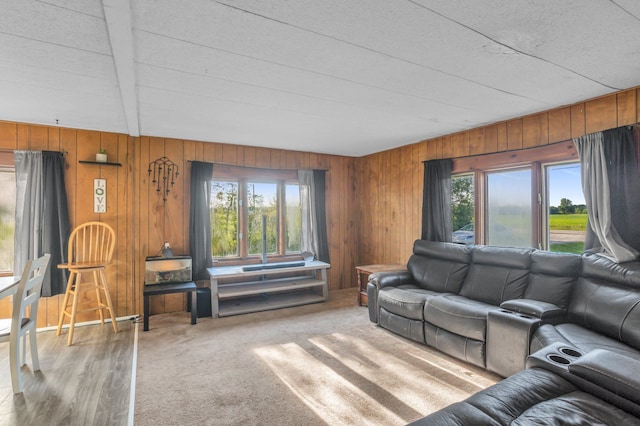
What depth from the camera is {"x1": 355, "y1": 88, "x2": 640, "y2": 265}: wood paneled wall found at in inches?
112

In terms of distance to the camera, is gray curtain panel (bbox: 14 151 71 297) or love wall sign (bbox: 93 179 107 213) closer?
gray curtain panel (bbox: 14 151 71 297)

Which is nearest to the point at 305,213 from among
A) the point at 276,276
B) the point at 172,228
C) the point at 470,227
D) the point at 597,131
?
the point at 276,276

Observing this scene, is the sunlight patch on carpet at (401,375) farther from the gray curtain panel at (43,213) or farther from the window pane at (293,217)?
the gray curtain panel at (43,213)

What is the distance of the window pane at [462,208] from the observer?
13.5 ft

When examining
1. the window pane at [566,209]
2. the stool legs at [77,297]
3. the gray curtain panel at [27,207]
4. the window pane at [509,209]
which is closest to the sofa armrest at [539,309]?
the window pane at [566,209]

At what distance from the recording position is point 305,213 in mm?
5285

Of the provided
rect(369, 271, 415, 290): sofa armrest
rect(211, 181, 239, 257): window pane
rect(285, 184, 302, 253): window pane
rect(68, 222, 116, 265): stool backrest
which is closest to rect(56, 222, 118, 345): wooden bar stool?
rect(68, 222, 116, 265): stool backrest

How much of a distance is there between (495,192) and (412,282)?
152 cm

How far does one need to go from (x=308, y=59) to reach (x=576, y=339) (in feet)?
8.72

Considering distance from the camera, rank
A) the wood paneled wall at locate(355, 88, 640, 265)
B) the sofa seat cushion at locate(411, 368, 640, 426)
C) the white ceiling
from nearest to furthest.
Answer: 1. the sofa seat cushion at locate(411, 368, 640, 426)
2. the white ceiling
3. the wood paneled wall at locate(355, 88, 640, 265)

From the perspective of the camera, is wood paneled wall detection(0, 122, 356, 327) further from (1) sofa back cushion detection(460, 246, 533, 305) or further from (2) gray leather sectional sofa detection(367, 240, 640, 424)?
(1) sofa back cushion detection(460, 246, 533, 305)

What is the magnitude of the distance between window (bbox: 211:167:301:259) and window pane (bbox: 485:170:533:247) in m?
2.88

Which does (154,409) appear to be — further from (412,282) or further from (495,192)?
(495,192)

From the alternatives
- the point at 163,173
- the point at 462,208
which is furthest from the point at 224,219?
the point at 462,208
